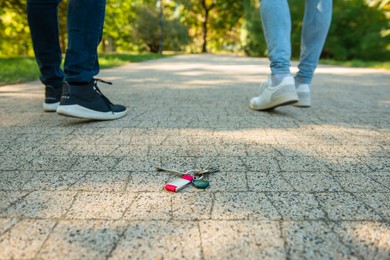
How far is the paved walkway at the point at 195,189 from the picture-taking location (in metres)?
0.78

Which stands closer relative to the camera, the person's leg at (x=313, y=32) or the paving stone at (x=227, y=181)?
the paving stone at (x=227, y=181)

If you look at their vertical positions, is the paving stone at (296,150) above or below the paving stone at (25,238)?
above

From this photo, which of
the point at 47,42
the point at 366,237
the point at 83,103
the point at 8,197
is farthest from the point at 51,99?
the point at 366,237

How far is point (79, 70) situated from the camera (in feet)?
6.01

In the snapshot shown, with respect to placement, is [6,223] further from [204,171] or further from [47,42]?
[47,42]

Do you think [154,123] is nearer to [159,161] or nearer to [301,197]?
[159,161]

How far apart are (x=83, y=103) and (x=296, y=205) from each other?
132cm

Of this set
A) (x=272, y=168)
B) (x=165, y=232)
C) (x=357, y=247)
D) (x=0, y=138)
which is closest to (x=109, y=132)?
(x=0, y=138)

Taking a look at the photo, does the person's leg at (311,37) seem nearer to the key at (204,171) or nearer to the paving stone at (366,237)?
the key at (204,171)

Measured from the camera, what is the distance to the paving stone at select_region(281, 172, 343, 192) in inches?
43.2

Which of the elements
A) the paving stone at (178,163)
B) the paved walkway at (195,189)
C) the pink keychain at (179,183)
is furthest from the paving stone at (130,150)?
the pink keychain at (179,183)

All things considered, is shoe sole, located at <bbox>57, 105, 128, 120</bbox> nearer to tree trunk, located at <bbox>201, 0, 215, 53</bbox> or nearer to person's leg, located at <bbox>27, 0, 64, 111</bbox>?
person's leg, located at <bbox>27, 0, 64, 111</bbox>

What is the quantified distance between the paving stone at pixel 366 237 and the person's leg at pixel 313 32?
1821 mm

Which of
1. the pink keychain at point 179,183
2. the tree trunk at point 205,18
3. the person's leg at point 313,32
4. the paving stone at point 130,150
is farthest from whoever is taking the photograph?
the tree trunk at point 205,18
